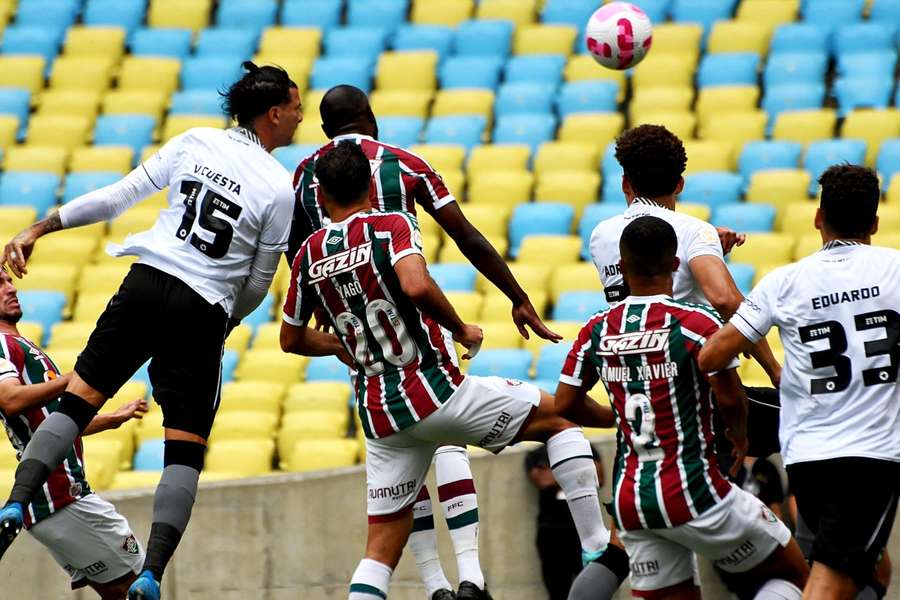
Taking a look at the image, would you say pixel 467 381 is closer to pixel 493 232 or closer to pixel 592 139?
pixel 493 232

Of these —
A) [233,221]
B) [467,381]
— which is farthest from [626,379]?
[233,221]

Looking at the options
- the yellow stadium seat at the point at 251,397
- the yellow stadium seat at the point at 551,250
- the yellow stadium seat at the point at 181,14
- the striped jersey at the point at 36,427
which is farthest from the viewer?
the yellow stadium seat at the point at 181,14

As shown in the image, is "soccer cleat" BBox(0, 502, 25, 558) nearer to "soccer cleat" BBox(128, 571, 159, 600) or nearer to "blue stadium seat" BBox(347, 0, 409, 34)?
"soccer cleat" BBox(128, 571, 159, 600)

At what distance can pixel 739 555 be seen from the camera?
6.07 metres

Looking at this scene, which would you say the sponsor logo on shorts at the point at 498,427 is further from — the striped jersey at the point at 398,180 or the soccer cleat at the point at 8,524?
the soccer cleat at the point at 8,524

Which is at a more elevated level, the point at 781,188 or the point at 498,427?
the point at 781,188

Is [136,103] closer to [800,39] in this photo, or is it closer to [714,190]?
[714,190]

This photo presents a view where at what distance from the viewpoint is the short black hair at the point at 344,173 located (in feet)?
21.3

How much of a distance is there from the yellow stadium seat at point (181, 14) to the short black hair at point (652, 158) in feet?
38.1

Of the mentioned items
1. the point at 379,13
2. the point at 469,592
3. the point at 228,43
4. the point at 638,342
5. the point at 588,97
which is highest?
the point at 379,13

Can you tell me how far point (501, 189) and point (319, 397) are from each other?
3265 millimetres

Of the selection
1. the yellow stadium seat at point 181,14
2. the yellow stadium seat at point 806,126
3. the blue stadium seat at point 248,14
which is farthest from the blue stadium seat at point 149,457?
the yellow stadium seat at point 181,14

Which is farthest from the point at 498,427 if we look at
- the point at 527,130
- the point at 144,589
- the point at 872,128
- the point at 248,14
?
the point at 248,14

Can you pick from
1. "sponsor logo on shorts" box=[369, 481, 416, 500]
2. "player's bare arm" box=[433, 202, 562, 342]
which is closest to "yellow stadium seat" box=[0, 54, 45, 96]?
"player's bare arm" box=[433, 202, 562, 342]
